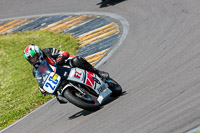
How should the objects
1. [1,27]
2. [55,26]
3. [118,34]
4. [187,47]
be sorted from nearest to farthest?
[187,47] < [118,34] < [55,26] < [1,27]

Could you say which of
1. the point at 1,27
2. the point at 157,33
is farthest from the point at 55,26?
the point at 157,33

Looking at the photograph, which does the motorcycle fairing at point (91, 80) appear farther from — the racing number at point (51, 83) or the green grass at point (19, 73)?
the green grass at point (19, 73)

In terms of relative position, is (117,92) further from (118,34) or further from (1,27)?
(1,27)

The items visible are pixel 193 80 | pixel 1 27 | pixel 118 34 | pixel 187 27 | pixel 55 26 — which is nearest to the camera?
pixel 193 80

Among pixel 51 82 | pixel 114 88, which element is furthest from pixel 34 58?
pixel 114 88

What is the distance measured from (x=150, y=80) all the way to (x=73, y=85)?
2081 millimetres

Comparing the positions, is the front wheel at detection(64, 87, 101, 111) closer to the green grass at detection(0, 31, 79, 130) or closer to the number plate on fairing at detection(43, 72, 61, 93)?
the number plate on fairing at detection(43, 72, 61, 93)

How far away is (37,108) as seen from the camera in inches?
398

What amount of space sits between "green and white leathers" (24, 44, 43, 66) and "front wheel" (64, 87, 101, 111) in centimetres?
89

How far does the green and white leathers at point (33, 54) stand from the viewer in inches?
292

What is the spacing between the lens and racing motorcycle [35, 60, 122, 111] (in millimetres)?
7234

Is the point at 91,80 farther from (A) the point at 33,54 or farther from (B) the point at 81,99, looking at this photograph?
(A) the point at 33,54

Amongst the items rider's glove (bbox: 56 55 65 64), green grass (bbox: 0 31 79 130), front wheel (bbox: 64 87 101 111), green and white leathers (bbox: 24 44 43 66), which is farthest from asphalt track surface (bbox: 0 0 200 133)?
green and white leathers (bbox: 24 44 43 66)

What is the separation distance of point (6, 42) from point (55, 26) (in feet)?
7.83
